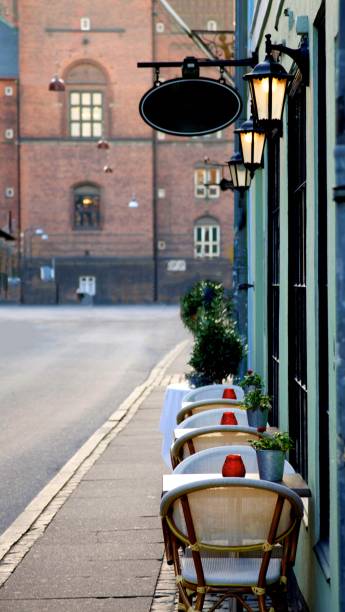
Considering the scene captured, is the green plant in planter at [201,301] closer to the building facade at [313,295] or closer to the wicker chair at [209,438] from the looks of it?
the building facade at [313,295]

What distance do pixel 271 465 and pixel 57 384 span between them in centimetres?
1488

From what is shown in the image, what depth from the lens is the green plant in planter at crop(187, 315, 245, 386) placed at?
1134cm

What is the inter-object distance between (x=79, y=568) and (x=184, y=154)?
202 feet

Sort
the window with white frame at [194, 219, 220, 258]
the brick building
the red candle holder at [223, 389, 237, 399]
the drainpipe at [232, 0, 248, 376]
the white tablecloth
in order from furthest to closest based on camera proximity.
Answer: the window with white frame at [194, 219, 220, 258] < the brick building < the drainpipe at [232, 0, 248, 376] < the white tablecloth < the red candle holder at [223, 389, 237, 399]

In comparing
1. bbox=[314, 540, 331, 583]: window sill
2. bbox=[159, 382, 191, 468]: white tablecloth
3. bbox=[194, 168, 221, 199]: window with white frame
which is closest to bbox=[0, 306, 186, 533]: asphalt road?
bbox=[159, 382, 191, 468]: white tablecloth

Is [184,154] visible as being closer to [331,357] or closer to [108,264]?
[108,264]

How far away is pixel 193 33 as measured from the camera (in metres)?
15.8

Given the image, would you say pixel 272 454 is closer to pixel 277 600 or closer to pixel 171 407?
pixel 277 600

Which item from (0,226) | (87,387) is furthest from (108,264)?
(87,387)

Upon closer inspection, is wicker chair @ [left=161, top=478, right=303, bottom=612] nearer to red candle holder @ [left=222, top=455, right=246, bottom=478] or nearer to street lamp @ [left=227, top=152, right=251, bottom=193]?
red candle holder @ [left=222, top=455, right=246, bottom=478]

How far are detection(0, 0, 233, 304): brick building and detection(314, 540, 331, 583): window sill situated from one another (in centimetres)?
6151

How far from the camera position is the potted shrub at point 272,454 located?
469cm

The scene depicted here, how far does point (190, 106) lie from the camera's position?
24.3 ft

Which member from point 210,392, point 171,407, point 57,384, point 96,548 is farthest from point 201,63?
point 57,384
